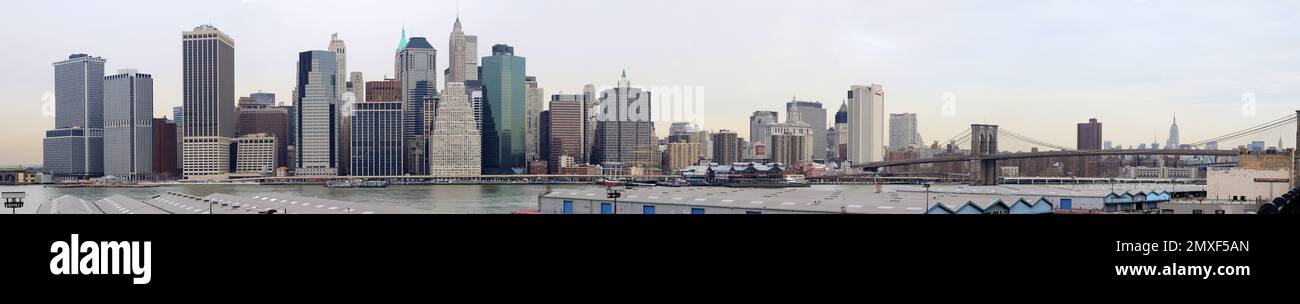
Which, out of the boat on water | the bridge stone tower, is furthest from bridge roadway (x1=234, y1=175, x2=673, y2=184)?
the bridge stone tower

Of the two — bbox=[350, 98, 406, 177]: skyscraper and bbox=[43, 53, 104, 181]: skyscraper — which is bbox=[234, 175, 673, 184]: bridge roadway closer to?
bbox=[350, 98, 406, 177]: skyscraper

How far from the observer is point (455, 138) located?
79.0 feet

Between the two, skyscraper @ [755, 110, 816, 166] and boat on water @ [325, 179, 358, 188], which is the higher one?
skyscraper @ [755, 110, 816, 166]

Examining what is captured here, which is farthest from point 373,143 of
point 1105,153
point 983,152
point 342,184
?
point 1105,153

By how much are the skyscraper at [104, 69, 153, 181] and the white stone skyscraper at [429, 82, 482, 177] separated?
35.8 feet

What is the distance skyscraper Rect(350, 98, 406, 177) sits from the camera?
22.2 meters

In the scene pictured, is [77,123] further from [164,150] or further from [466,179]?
[466,179]

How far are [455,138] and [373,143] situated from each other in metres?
2.62

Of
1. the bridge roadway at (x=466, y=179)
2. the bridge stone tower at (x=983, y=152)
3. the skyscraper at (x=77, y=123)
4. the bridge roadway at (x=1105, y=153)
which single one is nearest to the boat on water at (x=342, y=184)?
the bridge roadway at (x=466, y=179)

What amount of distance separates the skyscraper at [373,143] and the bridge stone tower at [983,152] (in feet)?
49.8
